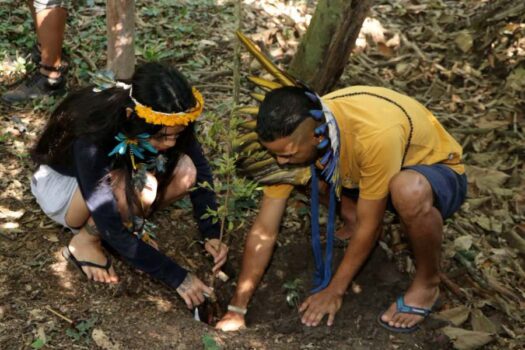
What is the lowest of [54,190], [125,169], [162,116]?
[54,190]

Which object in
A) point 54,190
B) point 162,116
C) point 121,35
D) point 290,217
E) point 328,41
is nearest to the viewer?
point 162,116

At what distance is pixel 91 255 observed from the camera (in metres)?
3.21

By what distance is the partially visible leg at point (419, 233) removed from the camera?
2.87 metres

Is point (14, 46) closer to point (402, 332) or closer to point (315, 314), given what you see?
point (315, 314)

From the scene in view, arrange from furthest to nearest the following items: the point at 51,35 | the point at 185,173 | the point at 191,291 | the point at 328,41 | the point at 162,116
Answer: the point at 51,35
the point at 328,41
the point at 185,173
the point at 191,291
the point at 162,116

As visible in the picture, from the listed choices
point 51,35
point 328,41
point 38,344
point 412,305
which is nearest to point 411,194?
point 412,305

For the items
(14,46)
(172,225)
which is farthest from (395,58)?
(14,46)

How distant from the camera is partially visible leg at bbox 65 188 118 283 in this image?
3.17 metres

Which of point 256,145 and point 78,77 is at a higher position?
point 256,145

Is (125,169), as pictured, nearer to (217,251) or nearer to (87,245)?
(87,245)

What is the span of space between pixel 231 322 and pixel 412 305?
3.13 ft

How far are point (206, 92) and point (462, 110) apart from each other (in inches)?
84.9

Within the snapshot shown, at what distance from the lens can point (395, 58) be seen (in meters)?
5.55

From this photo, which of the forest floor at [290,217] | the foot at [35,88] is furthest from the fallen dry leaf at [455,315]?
the foot at [35,88]
